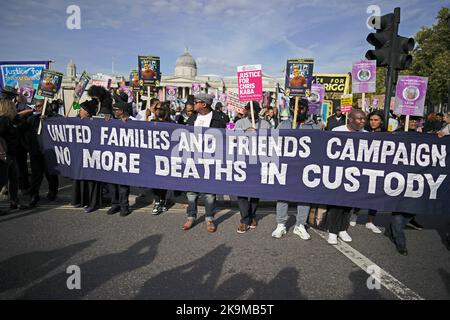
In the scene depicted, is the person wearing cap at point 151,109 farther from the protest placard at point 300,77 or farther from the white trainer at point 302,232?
the white trainer at point 302,232

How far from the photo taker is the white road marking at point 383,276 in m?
2.78

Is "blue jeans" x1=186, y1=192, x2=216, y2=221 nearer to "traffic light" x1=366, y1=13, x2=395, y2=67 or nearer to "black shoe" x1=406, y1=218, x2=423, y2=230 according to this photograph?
"black shoe" x1=406, y1=218, x2=423, y2=230

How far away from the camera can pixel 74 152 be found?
531 cm

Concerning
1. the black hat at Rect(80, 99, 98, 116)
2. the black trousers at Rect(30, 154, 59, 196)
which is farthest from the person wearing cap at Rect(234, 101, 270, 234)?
the black trousers at Rect(30, 154, 59, 196)

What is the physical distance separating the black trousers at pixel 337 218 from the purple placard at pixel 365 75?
2470 mm

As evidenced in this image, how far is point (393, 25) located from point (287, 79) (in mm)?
2076

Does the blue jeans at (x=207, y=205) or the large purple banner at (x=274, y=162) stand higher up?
the large purple banner at (x=274, y=162)

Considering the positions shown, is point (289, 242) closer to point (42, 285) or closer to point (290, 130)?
point (290, 130)

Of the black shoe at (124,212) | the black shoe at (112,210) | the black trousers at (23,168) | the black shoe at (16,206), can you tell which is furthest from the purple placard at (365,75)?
the black trousers at (23,168)

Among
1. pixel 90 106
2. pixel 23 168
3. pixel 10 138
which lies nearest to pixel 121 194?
pixel 90 106

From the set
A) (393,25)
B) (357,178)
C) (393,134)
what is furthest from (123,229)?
(393,25)

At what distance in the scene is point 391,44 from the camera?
5.16 m

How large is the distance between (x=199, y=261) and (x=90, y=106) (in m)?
3.80
